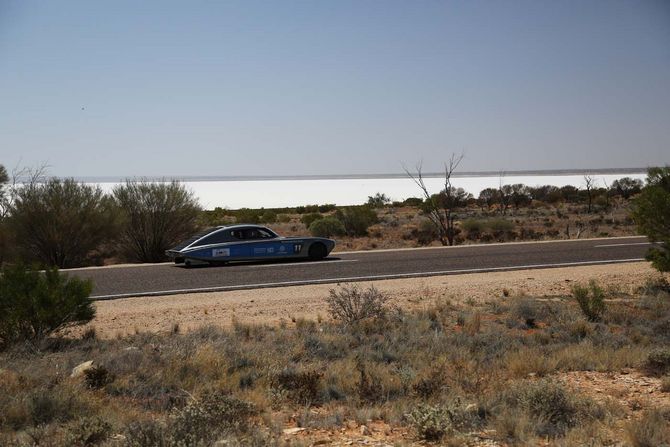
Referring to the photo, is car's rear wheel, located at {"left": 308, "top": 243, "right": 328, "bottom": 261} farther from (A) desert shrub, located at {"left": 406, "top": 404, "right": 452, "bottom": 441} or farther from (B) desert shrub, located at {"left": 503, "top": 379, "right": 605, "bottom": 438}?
(A) desert shrub, located at {"left": 406, "top": 404, "right": 452, "bottom": 441}

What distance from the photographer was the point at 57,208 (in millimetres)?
29391

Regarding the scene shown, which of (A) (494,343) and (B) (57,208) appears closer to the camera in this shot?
(A) (494,343)

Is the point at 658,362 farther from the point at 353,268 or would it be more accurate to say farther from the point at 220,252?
the point at 220,252

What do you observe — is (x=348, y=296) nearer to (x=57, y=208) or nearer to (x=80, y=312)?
(x=80, y=312)

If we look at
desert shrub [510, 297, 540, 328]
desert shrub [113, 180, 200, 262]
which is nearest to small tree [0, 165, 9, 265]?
desert shrub [113, 180, 200, 262]

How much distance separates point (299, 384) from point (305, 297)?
7424 mm

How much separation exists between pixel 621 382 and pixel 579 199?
3085 inches

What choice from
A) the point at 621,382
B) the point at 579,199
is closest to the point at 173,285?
the point at 621,382

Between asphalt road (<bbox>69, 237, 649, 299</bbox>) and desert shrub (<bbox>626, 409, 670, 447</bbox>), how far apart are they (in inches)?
467

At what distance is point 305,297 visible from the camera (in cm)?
1596

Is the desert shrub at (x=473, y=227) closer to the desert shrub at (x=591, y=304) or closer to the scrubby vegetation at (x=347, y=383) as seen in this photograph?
the desert shrub at (x=591, y=304)

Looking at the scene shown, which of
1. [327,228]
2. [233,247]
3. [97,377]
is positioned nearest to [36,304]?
[97,377]

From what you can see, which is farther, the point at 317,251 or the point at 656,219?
the point at 317,251

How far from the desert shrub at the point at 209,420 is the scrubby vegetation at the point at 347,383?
20mm
